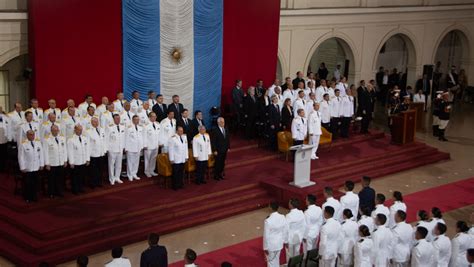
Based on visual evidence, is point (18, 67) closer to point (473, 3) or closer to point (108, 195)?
point (108, 195)

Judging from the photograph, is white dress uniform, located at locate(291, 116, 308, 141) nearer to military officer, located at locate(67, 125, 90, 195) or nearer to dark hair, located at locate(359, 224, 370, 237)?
military officer, located at locate(67, 125, 90, 195)

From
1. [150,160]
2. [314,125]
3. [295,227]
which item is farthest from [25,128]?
[314,125]

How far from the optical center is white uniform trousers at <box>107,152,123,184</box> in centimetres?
1590

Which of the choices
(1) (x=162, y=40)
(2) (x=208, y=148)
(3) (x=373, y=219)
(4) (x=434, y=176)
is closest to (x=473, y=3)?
(4) (x=434, y=176)

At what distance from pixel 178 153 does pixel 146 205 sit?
143 cm

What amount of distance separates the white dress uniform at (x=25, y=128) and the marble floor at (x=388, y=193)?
305cm

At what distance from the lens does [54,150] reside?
14695 mm

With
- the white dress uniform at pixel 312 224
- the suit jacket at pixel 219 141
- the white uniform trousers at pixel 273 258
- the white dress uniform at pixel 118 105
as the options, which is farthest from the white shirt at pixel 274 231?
the white dress uniform at pixel 118 105

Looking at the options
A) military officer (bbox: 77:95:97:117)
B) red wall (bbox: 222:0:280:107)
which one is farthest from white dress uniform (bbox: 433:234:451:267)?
red wall (bbox: 222:0:280:107)

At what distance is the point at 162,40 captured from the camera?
19.0 metres

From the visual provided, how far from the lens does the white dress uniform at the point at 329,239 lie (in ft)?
39.4

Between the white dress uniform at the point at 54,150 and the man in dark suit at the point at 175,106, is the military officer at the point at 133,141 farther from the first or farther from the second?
the man in dark suit at the point at 175,106

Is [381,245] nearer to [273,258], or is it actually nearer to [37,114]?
[273,258]

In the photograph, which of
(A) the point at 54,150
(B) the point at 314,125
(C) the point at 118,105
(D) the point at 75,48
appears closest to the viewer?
(A) the point at 54,150
